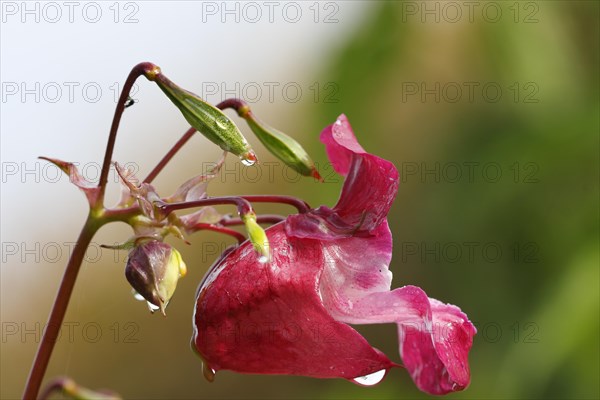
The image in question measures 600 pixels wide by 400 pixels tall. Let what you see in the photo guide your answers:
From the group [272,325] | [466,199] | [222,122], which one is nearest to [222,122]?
[222,122]

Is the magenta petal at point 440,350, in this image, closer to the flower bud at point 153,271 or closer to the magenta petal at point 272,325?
the magenta petal at point 272,325

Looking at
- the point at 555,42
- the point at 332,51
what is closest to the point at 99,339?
the point at 332,51

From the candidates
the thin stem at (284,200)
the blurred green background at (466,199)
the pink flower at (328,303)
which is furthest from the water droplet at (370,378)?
the blurred green background at (466,199)

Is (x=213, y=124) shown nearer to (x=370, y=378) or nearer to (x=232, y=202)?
(x=232, y=202)

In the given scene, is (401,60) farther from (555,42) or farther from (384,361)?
(384,361)

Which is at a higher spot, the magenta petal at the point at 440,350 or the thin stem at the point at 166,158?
the thin stem at the point at 166,158

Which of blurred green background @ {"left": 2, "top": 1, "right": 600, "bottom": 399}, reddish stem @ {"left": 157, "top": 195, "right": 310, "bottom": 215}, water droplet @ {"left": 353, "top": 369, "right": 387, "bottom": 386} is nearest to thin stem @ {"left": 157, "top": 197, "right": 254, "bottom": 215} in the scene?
reddish stem @ {"left": 157, "top": 195, "right": 310, "bottom": 215}
